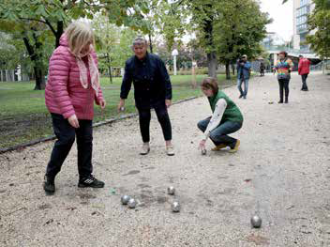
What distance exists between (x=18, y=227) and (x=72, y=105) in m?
1.43

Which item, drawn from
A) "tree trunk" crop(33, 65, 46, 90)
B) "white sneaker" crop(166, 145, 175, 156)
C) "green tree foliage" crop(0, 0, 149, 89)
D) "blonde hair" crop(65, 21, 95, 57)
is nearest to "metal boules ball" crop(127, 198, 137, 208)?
"blonde hair" crop(65, 21, 95, 57)

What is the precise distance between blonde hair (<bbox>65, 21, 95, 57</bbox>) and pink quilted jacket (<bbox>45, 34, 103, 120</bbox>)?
106 millimetres

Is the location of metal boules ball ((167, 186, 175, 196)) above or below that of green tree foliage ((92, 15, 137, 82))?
below

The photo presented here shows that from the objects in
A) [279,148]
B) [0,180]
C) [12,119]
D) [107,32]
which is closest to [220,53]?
[107,32]

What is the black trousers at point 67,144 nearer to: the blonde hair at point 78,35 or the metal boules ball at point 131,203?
the blonde hair at point 78,35

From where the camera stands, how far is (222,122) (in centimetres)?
638

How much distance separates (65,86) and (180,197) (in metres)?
1.85

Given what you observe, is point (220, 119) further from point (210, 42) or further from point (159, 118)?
point (210, 42)

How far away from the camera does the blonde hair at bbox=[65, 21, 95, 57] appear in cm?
394

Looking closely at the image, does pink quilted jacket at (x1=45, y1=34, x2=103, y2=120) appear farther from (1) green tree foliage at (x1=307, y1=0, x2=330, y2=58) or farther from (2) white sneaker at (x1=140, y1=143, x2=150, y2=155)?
(1) green tree foliage at (x1=307, y1=0, x2=330, y2=58)

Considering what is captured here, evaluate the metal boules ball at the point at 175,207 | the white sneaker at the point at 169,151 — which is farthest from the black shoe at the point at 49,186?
the white sneaker at the point at 169,151

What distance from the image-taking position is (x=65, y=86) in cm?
406

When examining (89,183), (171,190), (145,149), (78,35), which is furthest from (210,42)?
(78,35)

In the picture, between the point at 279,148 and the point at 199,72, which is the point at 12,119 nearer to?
the point at 279,148
